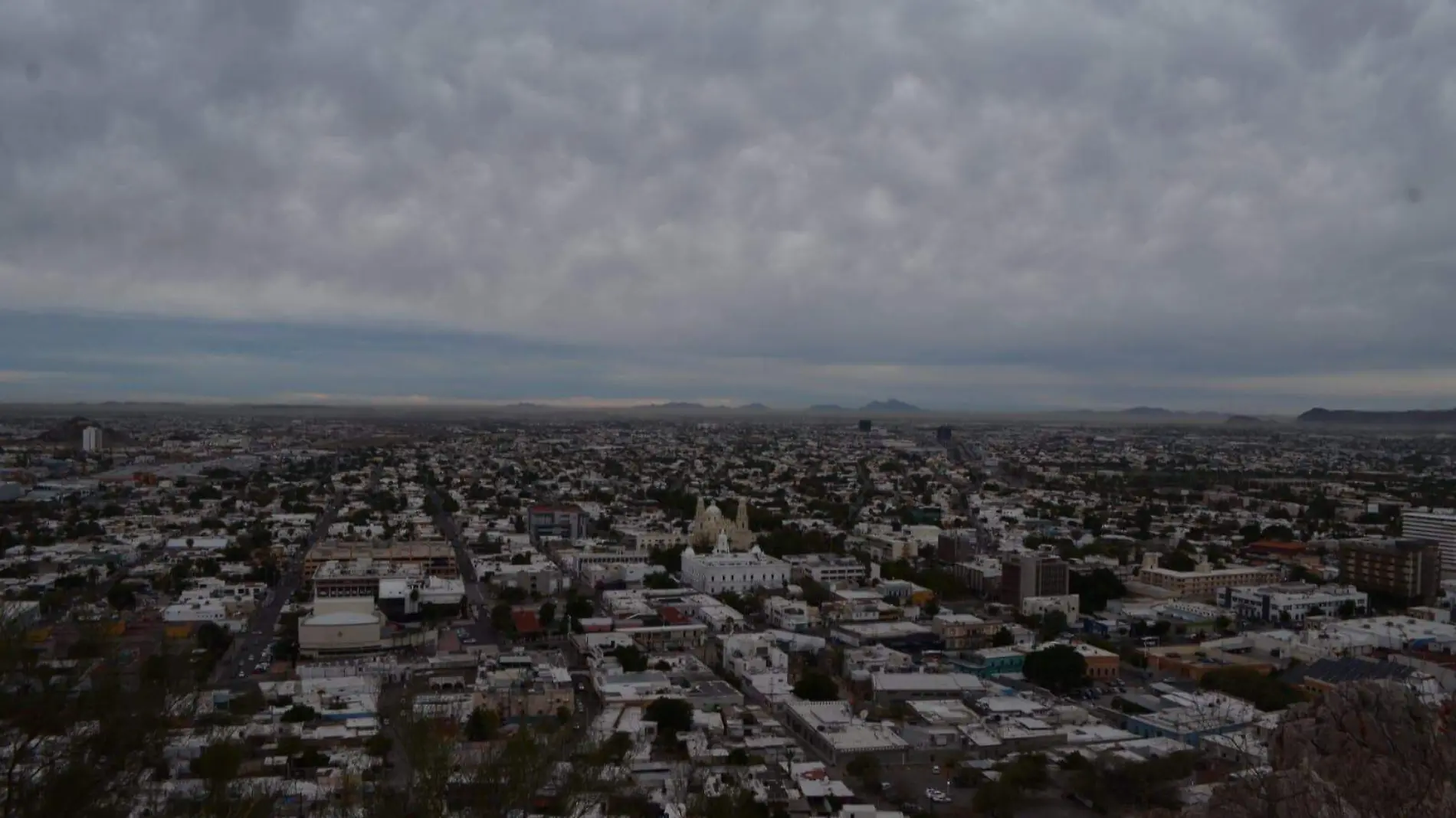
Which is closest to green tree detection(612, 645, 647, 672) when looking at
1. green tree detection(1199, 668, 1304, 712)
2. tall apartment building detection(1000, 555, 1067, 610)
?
green tree detection(1199, 668, 1304, 712)

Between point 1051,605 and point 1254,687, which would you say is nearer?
point 1254,687

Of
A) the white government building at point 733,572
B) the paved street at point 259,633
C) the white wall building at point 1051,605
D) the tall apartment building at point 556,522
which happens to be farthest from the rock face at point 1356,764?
the tall apartment building at point 556,522

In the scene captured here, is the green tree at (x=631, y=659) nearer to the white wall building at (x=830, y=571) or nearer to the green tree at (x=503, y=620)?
the green tree at (x=503, y=620)

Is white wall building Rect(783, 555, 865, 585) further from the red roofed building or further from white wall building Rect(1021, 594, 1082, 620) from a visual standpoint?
the red roofed building

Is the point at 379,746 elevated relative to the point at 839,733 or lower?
elevated

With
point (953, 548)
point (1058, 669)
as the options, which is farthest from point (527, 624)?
point (953, 548)

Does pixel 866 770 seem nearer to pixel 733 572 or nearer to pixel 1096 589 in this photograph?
pixel 1096 589
